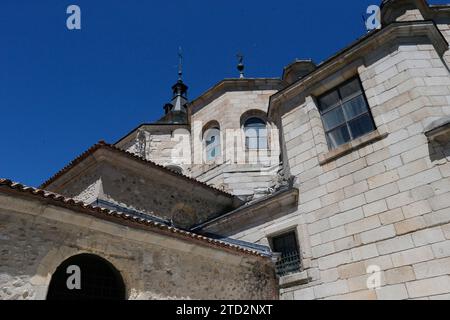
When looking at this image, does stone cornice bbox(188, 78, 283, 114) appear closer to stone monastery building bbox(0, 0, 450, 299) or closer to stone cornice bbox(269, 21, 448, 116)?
stone monastery building bbox(0, 0, 450, 299)

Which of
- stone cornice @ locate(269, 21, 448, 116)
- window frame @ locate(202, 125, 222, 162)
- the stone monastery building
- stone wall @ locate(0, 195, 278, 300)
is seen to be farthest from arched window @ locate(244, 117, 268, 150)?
stone wall @ locate(0, 195, 278, 300)

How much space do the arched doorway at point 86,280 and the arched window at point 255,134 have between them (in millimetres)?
9092

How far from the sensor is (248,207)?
8.76m

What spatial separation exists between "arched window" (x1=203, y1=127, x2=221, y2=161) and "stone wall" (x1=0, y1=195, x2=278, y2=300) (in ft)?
24.3

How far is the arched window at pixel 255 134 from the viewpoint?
1368 centimetres

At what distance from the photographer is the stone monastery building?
4914 millimetres

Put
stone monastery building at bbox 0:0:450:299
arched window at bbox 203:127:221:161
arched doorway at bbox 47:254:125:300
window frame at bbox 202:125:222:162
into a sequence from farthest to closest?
arched window at bbox 203:127:221:161, window frame at bbox 202:125:222:162, stone monastery building at bbox 0:0:450:299, arched doorway at bbox 47:254:125:300

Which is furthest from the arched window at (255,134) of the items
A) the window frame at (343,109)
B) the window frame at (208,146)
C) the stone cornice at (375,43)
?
the window frame at (343,109)

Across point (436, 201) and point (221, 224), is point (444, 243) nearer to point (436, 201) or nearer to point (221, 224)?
point (436, 201)

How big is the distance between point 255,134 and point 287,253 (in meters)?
7.11

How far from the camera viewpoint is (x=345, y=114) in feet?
27.0

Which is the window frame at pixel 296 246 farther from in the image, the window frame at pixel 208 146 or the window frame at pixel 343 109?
the window frame at pixel 208 146

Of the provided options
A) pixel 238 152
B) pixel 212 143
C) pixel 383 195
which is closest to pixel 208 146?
pixel 212 143

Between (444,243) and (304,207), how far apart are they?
9.51 ft
